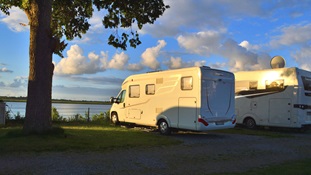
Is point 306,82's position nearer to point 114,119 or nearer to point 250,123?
point 250,123

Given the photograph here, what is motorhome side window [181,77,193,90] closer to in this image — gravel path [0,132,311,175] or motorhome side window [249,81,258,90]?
gravel path [0,132,311,175]

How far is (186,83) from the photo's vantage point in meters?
13.8

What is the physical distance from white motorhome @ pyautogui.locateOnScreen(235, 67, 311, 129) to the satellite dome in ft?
4.24

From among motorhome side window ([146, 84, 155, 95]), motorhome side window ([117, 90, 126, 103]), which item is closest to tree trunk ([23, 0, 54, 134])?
motorhome side window ([146, 84, 155, 95])

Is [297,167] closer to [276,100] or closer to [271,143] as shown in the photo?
[271,143]

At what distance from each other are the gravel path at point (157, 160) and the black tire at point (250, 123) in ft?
22.2

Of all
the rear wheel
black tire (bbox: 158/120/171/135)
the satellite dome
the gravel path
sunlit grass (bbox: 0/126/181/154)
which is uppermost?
the satellite dome

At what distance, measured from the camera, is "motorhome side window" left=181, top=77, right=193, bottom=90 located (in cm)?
1364

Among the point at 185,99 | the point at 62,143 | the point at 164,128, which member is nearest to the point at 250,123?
the point at 164,128

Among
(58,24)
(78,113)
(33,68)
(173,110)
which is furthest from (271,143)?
(78,113)

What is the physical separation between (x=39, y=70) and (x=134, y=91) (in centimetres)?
590

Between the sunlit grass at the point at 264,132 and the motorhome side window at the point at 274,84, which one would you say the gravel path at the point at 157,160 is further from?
the motorhome side window at the point at 274,84

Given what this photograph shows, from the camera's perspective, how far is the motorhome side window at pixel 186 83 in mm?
13641

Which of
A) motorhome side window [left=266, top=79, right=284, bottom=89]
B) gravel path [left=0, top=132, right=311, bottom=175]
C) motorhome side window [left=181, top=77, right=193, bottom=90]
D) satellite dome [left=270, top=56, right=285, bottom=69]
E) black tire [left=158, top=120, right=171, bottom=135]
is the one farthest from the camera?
satellite dome [left=270, top=56, right=285, bottom=69]
